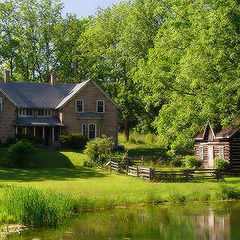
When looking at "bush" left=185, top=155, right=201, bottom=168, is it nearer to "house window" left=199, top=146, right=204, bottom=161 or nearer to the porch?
"house window" left=199, top=146, right=204, bottom=161

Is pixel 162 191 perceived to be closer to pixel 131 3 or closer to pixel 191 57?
pixel 191 57

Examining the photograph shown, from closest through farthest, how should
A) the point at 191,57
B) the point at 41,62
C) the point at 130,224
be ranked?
1. the point at 130,224
2. the point at 191,57
3. the point at 41,62

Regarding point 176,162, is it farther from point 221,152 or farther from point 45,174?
point 45,174

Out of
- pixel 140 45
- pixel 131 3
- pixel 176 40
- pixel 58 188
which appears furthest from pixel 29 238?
pixel 131 3

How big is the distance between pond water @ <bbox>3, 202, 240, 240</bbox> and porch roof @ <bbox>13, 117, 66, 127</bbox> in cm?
3111

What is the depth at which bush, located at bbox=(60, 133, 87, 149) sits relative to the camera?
52.2m

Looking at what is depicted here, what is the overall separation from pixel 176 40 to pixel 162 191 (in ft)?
45.0

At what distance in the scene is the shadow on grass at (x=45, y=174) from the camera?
32338 millimetres

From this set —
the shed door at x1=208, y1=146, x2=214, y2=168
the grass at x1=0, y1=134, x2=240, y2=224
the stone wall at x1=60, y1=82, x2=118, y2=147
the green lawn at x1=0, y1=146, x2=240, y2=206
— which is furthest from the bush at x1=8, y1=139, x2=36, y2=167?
the shed door at x1=208, y1=146, x2=214, y2=168

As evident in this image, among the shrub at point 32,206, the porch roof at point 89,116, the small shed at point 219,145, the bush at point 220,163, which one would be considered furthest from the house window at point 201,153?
the shrub at point 32,206

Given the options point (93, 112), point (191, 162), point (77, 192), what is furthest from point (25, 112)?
point (77, 192)

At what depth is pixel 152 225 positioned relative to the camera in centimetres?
1989

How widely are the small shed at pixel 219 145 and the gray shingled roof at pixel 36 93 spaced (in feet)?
64.7

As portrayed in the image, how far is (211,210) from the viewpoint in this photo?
2325cm
